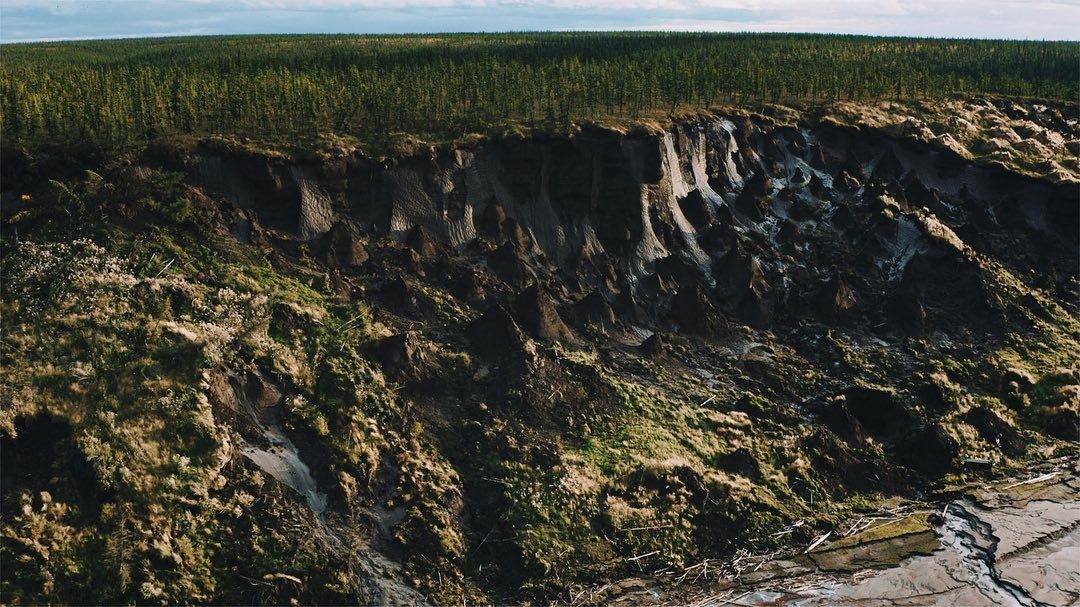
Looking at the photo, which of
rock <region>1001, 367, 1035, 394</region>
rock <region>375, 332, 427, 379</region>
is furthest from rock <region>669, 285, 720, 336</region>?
rock <region>375, 332, 427, 379</region>

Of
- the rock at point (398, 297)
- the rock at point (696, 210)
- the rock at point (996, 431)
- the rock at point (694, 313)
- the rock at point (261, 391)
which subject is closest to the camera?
the rock at point (261, 391)

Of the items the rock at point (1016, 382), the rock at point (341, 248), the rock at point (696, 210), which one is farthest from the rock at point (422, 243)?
the rock at point (1016, 382)

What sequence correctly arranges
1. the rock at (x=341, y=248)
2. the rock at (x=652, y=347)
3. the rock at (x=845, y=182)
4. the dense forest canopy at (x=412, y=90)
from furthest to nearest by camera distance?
the rock at (x=845, y=182) → the dense forest canopy at (x=412, y=90) → the rock at (x=652, y=347) → the rock at (x=341, y=248)

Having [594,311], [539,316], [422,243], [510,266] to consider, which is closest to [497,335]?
[539,316]

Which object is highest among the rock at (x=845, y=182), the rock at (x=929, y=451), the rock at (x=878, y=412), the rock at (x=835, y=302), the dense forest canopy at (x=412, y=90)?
Answer: the dense forest canopy at (x=412, y=90)

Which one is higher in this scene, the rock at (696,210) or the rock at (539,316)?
the rock at (696,210)

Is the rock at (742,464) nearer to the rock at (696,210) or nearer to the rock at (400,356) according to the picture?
the rock at (400,356)

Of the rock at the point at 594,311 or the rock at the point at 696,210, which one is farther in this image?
the rock at the point at 696,210

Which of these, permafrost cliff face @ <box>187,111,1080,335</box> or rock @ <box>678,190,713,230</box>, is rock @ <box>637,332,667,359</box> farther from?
rock @ <box>678,190,713,230</box>

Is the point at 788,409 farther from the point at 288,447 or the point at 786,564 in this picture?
the point at 288,447

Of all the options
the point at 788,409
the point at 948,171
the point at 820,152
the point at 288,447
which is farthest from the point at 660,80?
the point at 288,447
